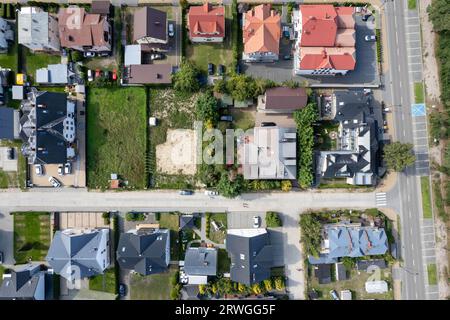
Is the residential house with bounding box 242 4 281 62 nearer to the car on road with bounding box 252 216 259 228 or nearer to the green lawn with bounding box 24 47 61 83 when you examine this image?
the car on road with bounding box 252 216 259 228

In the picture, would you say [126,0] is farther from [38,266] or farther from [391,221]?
[391,221]

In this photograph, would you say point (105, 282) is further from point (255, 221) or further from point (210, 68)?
point (210, 68)

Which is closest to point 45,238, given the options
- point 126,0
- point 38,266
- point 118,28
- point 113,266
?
point 38,266

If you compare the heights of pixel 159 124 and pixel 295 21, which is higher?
→ pixel 295 21

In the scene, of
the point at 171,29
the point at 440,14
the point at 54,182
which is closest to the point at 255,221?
the point at 54,182

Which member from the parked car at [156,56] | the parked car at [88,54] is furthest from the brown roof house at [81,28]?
the parked car at [156,56]

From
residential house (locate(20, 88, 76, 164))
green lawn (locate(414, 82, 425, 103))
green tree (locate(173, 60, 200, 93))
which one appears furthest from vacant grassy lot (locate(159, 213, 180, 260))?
green lawn (locate(414, 82, 425, 103))
